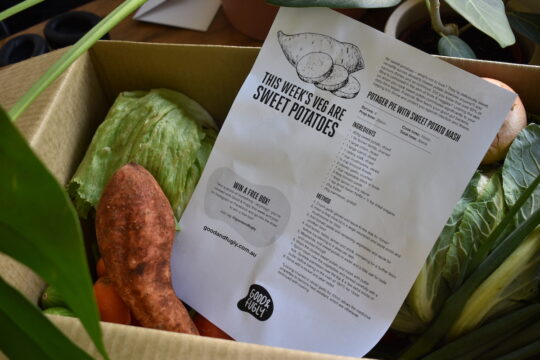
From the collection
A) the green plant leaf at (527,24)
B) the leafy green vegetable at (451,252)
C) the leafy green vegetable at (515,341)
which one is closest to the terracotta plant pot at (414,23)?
the green plant leaf at (527,24)

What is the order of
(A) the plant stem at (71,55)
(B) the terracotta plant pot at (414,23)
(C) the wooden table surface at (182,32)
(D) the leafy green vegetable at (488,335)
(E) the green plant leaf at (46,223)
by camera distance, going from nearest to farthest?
(E) the green plant leaf at (46,223) < (A) the plant stem at (71,55) < (D) the leafy green vegetable at (488,335) < (B) the terracotta plant pot at (414,23) < (C) the wooden table surface at (182,32)

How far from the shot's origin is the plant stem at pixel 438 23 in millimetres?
709

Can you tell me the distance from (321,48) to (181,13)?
0.42 meters

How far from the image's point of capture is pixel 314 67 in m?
0.63

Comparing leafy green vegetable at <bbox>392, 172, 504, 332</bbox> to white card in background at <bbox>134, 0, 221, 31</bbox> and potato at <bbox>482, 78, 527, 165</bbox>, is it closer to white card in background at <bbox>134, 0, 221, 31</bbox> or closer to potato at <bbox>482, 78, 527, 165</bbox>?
potato at <bbox>482, 78, 527, 165</bbox>

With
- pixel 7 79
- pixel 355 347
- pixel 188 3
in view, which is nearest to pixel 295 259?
pixel 355 347

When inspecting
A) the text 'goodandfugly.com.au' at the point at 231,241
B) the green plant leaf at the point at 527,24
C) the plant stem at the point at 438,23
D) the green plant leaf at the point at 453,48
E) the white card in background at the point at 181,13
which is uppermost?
the green plant leaf at the point at 527,24

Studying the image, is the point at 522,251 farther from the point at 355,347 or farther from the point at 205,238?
the point at 205,238

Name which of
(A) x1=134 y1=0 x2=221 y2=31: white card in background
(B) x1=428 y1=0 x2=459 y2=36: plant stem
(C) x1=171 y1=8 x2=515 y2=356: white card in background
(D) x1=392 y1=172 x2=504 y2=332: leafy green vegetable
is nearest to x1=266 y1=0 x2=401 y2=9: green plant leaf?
(C) x1=171 y1=8 x2=515 y2=356: white card in background

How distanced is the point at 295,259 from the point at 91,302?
341mm

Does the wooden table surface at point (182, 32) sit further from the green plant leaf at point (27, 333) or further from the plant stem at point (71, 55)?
the green plant leaf at point (27, 333)

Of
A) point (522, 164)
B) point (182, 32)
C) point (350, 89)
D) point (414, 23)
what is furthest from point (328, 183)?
point (182, 32)

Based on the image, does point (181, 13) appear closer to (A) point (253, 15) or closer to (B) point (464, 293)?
(A) point (253, 15)

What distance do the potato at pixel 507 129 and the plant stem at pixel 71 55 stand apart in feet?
1.31
